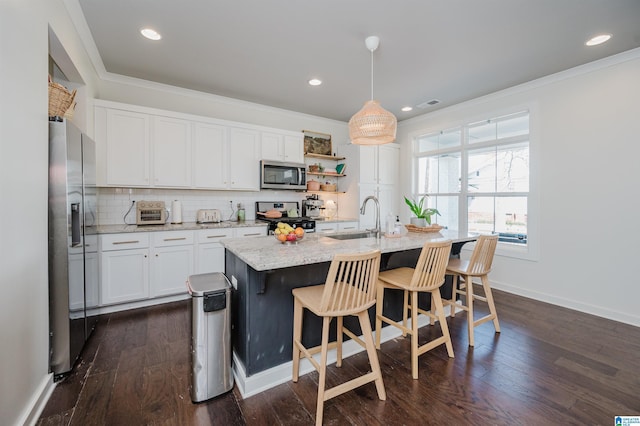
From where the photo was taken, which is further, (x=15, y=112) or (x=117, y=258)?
(x=117, y=258)

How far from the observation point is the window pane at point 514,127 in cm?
381

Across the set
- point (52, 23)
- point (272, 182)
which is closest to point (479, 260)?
point (272, 182)

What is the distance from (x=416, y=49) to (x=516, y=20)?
2.77 feet

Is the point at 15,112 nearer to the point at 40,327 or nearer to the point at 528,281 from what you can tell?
the point at 40,327

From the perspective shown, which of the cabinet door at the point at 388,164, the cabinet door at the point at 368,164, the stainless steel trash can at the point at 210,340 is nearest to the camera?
the stainless steel trash can at the point at 210,340

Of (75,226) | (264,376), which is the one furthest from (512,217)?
(75,226)

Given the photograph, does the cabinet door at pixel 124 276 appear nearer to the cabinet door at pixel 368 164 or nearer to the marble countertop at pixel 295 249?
the marble countertop at pixel 295 249

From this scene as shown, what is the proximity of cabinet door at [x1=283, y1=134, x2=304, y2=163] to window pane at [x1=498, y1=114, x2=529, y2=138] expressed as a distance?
9.92 ft

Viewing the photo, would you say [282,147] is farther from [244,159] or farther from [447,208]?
[447,208]

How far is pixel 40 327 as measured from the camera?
177 cm

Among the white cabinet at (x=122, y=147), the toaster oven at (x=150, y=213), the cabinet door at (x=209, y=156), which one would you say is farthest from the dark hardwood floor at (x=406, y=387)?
the cabinet door at (x=209, y=156)

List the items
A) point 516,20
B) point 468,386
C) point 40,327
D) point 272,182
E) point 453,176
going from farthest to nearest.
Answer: point 453,176, point 272,182, point 516,20, point 468,386, point 40,327

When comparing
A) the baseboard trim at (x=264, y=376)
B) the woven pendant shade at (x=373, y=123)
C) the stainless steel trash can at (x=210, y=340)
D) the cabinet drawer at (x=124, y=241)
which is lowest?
the baseboard trim at (x=264, y=376)

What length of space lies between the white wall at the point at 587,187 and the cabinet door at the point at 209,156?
4100 millimetres
